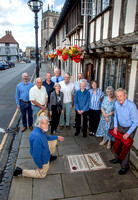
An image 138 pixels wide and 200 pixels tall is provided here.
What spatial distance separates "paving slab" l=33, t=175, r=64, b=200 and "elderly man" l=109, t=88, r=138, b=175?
1.44 metres

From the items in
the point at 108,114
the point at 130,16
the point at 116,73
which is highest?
the point at 130,16

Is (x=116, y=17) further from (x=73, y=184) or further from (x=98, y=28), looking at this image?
(x=73, y=184)

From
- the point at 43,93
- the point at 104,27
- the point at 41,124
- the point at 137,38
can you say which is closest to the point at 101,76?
the point at 104,27

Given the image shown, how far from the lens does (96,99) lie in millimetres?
5145

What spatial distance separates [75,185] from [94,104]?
2535mm

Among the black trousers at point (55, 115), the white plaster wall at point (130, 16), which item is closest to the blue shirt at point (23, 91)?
the black trousers at point (55, 115)

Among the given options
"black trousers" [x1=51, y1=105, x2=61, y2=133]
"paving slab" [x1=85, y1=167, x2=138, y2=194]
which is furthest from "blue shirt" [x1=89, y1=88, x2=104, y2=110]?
"paving slab" [x1=85, y1=167, x2=138, y2=194]

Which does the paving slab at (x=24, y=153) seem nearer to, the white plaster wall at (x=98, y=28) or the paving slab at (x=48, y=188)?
the paving slab at (x=48, y=188)

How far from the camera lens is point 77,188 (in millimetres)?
3291

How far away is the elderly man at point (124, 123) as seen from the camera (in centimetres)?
349

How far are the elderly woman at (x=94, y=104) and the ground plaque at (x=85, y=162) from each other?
1206 millimetres

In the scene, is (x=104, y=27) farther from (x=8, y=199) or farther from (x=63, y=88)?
(x=8, y=199)

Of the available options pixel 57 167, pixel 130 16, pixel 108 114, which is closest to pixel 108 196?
pixel 57 167

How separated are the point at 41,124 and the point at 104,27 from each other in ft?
13.9
